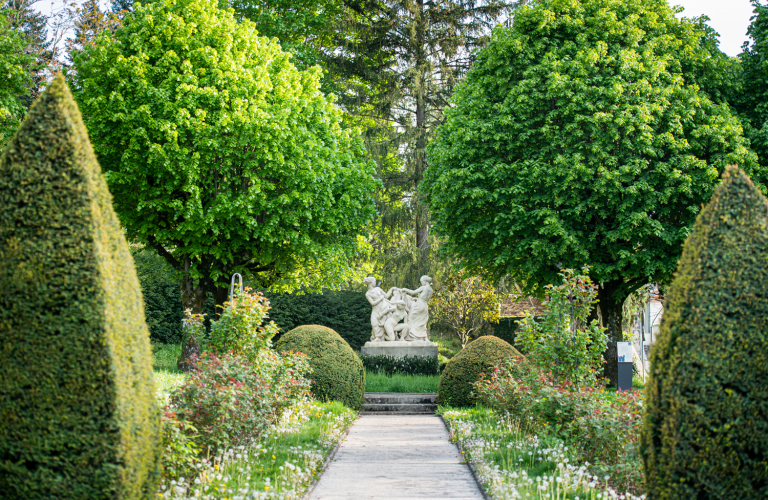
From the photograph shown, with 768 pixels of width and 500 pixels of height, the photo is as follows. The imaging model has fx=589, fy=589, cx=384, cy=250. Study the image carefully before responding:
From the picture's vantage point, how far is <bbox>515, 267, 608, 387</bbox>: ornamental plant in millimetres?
7809

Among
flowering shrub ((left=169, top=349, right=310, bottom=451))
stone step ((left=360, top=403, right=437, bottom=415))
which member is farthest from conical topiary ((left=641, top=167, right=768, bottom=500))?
stone step ((left=360, top=403, right=437, bottom=415))

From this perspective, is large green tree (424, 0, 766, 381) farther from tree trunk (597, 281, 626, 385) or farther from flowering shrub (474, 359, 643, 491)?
flowering shrub (474, 359, 643, 491)

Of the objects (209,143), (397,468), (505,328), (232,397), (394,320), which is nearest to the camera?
(232,397)

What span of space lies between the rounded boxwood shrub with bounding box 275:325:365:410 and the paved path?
3.50 feet

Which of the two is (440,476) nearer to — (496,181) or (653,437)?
(653,437)

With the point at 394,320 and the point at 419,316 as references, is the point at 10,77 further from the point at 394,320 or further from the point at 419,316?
the point at 419,316

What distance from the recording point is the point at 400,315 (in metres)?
17.3

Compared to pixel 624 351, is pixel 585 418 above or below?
below

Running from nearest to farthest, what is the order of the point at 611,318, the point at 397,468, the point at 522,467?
1. the point at 522,467
2. the point at 397,468
3. the point at 611,318

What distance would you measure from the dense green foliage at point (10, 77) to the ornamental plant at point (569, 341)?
12.8 m

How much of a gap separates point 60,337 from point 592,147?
1242 centimetres

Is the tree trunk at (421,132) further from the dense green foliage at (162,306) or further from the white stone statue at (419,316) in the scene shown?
the dense green foliage at (162,306)

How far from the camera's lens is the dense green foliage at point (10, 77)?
Result: 14015mm

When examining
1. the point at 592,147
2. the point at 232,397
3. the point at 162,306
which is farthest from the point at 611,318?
the point at 162,306
